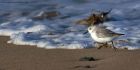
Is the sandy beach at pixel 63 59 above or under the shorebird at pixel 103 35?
under

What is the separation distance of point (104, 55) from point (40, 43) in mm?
1416

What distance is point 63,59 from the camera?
6.80 meters

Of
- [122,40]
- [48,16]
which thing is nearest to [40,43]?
[122,40]

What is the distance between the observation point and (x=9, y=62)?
22.2ft

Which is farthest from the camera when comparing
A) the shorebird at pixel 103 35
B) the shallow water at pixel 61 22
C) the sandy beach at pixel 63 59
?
the shallow water at pixel 61 22

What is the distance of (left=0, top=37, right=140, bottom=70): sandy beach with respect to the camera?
618 centimetres

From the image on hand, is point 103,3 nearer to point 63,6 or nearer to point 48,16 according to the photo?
point 63,6

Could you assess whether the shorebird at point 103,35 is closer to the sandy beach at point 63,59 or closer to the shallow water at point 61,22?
the sandy beach at point 63,59

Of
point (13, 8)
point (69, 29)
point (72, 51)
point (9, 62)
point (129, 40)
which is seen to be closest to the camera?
point (9, 62)

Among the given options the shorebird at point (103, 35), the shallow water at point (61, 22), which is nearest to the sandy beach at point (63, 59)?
the shorebird at point (103, 35)

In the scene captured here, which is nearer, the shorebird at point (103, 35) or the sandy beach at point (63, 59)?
the sandy beach at point (63, 59)

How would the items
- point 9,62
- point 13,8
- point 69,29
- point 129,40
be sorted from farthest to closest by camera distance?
1. point 13,8
2. point 69,29
3. point 129,40
4. point 9,62

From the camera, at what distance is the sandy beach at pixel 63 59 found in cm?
618

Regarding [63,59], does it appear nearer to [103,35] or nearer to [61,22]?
[103,35]
